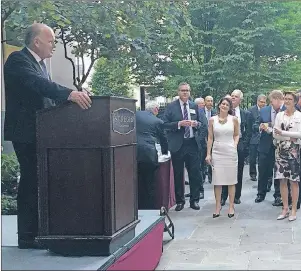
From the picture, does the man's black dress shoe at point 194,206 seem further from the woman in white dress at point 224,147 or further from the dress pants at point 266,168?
the dress pants at point 266,168

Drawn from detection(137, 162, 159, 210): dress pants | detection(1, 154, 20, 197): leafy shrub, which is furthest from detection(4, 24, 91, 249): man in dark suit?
detection(137, 162, 159, 210): dress pants

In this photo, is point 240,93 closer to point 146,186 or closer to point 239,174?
point 239,174

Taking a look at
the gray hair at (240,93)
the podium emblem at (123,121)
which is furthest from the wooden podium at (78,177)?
the gray hair at (240,93)

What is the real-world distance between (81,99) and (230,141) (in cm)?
257

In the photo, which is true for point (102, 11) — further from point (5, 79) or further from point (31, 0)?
point (5, 79)

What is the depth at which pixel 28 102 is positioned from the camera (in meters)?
1.95

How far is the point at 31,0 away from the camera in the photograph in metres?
2.55

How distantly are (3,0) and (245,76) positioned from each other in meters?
1.76

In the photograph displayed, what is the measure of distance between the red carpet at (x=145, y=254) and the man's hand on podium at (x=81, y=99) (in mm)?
600

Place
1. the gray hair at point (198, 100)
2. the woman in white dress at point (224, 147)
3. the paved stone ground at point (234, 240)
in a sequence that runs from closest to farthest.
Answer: the paved stone ground at point (234, 240) → the woman in white dress at point (224, 147) → the gray hair at point (198, 100)

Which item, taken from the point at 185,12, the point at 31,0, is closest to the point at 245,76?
the point at 185,12

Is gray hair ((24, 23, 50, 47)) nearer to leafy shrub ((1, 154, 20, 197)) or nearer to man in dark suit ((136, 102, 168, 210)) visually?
leafy shrub ((1, 154, 20, 197))

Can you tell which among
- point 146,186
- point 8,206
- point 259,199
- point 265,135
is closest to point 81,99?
point 8,206

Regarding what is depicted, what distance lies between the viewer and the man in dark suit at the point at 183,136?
4.29 meters
